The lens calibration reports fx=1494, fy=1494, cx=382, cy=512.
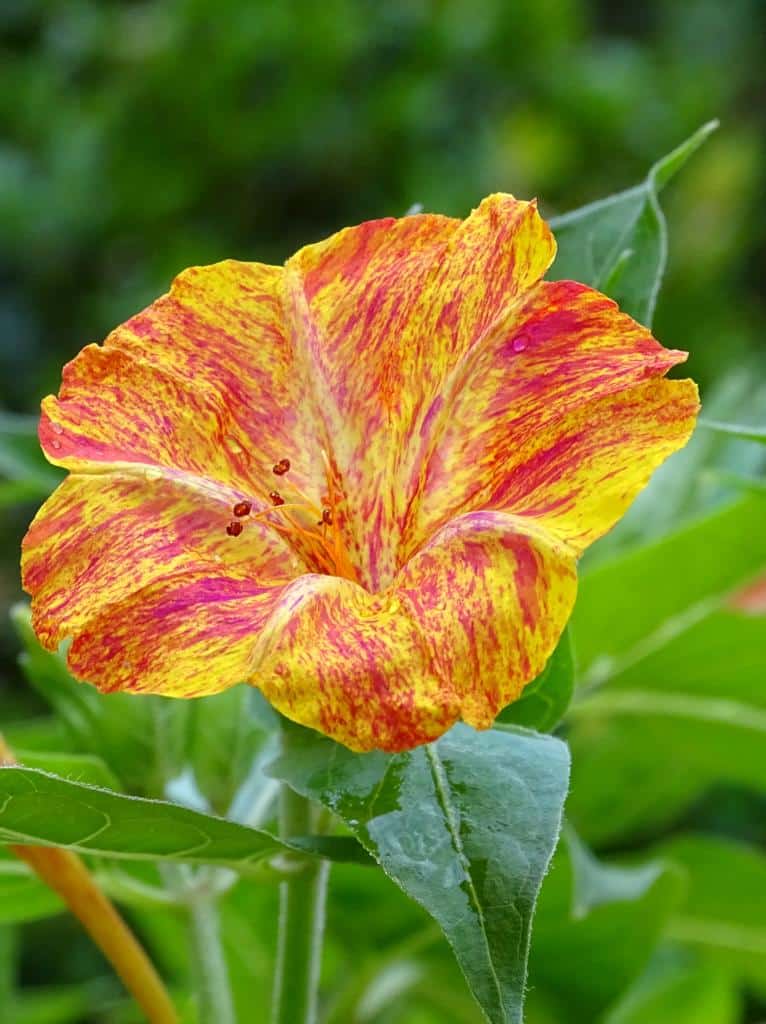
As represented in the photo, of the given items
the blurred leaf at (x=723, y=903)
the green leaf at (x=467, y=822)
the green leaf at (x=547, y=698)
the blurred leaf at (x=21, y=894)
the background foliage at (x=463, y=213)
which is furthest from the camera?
the blurred leaf at (x=723, y=903)

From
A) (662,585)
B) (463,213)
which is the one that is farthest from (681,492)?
(463,213)

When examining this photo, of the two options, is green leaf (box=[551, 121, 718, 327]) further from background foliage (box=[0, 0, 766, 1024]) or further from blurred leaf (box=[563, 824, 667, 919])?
blurred leaf (box=[563, 824, 667, 919])

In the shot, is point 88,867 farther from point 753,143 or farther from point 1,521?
point 753,143

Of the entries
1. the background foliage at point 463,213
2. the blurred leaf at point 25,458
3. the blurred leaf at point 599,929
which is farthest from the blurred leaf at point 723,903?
the blurred leaf at point 25,458

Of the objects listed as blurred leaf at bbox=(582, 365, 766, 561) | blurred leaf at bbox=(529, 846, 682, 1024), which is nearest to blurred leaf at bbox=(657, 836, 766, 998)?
blurred leaf at bbox=(529, 846, 682, 1024)

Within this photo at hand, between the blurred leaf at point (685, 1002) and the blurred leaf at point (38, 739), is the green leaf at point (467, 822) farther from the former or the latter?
the blurred leaf at point (685, 1002)
